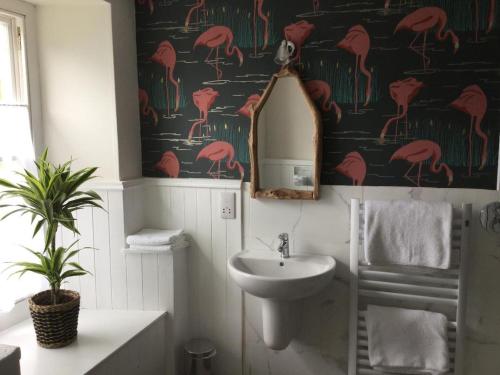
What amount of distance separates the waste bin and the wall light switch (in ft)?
2.37

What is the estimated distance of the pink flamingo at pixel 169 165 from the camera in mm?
2496

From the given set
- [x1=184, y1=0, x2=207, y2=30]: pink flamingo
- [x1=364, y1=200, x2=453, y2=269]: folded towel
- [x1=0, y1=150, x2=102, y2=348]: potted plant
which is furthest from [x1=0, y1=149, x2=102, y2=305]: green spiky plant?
[x1=364, y1=200, x2=453, y2=269]: folded towel

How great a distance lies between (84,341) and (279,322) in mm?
900

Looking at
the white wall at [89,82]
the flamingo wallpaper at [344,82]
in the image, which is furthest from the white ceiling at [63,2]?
the flamingo wallpaper at [344,82]

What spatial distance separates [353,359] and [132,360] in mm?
1063

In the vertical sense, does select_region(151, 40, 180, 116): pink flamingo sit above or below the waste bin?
above

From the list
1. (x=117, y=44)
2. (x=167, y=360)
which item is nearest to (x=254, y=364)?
(x=167, y=360)

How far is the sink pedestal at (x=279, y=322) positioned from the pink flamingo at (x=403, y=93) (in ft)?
3.27

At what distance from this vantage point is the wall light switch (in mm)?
2400

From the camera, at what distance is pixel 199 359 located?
237 centimetres

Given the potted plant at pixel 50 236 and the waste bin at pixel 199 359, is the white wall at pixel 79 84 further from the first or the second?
the waste bin at pixel 199 359

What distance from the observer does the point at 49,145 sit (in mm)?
2438

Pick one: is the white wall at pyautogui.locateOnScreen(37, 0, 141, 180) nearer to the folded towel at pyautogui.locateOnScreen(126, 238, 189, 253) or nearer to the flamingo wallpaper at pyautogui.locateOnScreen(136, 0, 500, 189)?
the flamingo wallpaper at pyautogui.locateOnScreen(136, 0, 500, 189)

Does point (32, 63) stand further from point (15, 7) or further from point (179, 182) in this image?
point (179, 182)
